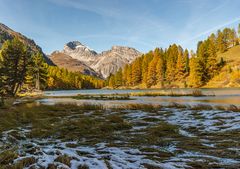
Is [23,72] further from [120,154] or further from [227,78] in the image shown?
[227,78]

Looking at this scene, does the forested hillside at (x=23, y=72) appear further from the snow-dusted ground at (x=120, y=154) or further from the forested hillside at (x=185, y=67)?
the forested hillside at (x=185, y=67)

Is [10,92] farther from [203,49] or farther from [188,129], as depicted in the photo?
[203,49]

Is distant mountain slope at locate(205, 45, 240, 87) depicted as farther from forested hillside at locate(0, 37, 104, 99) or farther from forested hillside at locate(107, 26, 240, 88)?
forested hillside at locate(0, 37, 104, 99)

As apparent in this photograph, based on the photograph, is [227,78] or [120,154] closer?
[120,154]

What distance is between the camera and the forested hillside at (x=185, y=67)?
221ft

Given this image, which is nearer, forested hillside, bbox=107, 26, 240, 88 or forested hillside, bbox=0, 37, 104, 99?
forested hillside, bbox=0, 37, 104, 99

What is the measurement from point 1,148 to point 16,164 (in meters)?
2.07

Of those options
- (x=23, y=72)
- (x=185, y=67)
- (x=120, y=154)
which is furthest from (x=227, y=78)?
(x=120, y=154)

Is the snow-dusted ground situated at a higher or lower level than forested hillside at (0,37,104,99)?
lower

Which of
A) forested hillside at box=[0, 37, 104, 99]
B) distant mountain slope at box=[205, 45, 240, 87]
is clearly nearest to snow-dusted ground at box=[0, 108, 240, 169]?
forested hillside at box=[0, 37, 104, 99]

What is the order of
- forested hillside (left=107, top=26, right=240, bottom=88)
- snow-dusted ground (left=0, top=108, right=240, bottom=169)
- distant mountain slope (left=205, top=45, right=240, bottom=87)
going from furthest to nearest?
forested hillside (left=107, top=26, right=240, bottom=88)
distant mountain slope (left=205, top=45, right=240, bottom=87)
snow-dusted ground (left=0, top=108, right=240, bottom=169)

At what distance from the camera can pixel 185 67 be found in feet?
265

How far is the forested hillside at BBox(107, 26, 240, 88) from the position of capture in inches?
2653

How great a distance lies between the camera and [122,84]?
11306 centimetres
